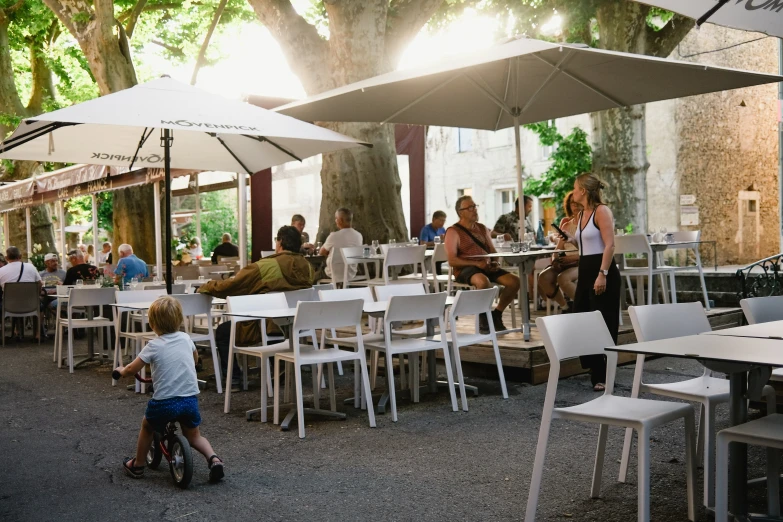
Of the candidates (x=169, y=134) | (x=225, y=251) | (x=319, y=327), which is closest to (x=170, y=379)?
(x=319, y=327)

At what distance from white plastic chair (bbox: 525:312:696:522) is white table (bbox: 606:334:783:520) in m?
0.34

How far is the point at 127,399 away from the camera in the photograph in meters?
8.05

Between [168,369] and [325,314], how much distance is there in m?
1.62

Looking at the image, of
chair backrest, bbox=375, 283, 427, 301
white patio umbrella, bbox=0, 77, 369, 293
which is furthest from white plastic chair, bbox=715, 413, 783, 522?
white patio umbrella, bbox=0, 77, 369, 293

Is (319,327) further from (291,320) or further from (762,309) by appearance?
(762,309)

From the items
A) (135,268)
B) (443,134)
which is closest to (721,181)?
A: (443,134)

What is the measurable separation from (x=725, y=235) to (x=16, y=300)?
1652 centimetres

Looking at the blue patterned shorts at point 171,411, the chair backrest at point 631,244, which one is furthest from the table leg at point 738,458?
the chair backrest at point 631,244

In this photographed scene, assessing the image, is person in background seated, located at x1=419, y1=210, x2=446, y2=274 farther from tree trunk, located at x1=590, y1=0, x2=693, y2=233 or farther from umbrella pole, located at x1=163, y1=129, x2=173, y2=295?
umbrella pole, located at x1=163, y1=129, x2=173, y2=295

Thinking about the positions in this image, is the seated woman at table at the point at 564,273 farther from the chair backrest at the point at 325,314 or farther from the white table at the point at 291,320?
the chair backrest at the point at 325,314

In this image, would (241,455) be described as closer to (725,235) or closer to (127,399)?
(127,399)

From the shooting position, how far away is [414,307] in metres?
6.81

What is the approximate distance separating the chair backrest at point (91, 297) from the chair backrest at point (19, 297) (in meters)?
4.07

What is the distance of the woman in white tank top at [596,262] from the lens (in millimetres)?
7289
